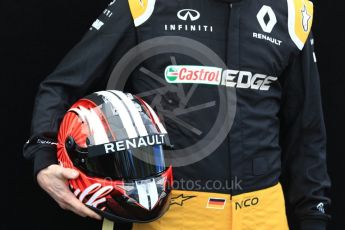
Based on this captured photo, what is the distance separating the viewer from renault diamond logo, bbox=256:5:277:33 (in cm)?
168

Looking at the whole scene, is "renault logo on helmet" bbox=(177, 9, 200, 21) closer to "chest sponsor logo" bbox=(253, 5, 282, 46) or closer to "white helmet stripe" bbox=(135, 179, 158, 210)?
"chest sponsor logo" bbox=(253, 5, 282, 46)

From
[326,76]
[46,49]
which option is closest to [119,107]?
[46,49]

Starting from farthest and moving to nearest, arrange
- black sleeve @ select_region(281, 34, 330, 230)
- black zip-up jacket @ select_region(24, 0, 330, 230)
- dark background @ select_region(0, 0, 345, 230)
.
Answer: dark background @ select_region(0, 0, 345, 230), black sleeve @ select_region(281, 34, 330, 230), black zip-up jacket @ select_region(24, 0, 330, 230)

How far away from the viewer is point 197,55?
63.6 inches

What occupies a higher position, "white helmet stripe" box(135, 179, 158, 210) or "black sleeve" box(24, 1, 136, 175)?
"black sleeve" box(24, 1, 136, 175)

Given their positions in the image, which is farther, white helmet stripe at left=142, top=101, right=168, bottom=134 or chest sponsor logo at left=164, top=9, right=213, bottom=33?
chest sponsor logo at left=164, top=9, right=213, bottom=33

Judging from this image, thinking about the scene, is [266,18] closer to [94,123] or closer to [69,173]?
[94,123]

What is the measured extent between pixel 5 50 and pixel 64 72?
1.29 ft

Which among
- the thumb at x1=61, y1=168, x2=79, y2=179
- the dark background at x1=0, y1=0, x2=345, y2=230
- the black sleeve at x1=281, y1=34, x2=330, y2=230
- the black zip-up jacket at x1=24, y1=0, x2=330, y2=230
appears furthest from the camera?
the dark background at x1=0, y1=0, x2=345, y2=230

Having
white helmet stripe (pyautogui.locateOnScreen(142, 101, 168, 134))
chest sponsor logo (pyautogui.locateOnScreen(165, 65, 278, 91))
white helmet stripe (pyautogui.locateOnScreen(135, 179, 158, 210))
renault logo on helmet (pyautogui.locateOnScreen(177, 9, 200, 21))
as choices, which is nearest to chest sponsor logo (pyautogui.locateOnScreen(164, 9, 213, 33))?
renault logo on helmet (pyautogui.locateOnScreen(177, 9, 200, 21))

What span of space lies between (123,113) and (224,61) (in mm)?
329

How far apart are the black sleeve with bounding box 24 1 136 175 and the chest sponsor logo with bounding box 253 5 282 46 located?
0.35 meters

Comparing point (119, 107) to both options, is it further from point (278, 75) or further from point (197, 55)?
point (278, 75)

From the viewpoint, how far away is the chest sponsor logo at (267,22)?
1.67 metres
